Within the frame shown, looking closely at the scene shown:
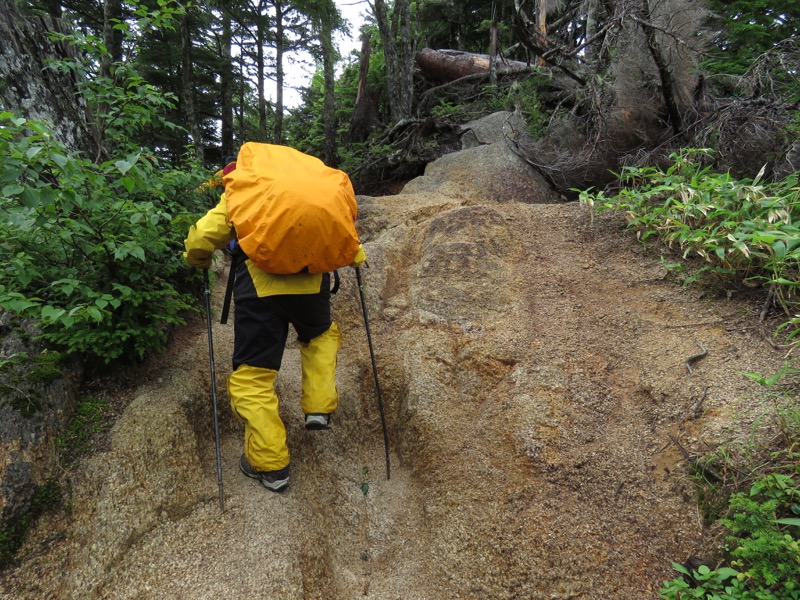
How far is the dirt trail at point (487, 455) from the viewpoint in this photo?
249cm

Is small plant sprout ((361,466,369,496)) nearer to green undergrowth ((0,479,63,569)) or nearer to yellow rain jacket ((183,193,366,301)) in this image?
yellow rain jacket ((183,193,366,301))

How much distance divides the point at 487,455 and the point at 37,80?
5637mm

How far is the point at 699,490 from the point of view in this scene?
95.0 inches

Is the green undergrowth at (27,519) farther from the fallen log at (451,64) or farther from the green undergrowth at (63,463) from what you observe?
the fallen log at (451,64)

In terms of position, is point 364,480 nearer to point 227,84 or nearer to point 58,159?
point 58,159

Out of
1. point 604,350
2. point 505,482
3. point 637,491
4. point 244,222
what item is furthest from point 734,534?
point 244,222

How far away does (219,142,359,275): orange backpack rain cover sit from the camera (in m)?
2.82

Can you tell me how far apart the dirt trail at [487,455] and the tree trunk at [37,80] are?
8.74ft

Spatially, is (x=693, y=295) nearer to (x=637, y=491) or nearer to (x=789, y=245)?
(x=789, y=245)

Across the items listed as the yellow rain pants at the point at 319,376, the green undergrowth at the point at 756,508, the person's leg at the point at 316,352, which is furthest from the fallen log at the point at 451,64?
the green undergrowth at the point at 756,508

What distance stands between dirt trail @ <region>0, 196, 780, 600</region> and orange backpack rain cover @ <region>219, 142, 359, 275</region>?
1.53 metres

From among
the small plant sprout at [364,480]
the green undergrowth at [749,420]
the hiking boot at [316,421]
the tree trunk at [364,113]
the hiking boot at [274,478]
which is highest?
the tree trunk at [364,113]

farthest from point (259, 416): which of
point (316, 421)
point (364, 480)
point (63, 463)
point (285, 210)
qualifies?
point (285, 210)

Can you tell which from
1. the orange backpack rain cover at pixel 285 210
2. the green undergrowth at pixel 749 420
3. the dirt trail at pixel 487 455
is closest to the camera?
the green undergrowth at pixel 749 420
